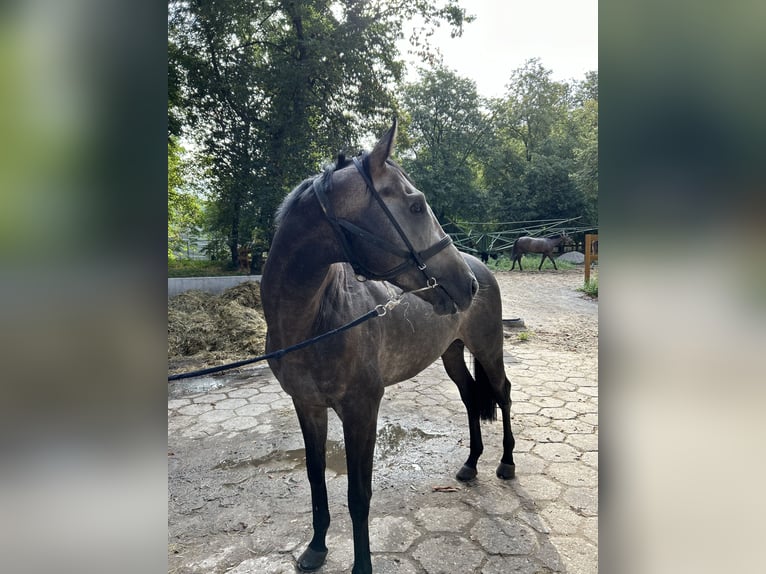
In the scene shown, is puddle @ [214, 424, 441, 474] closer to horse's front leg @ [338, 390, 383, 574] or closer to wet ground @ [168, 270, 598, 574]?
wet ground @ [168, 270, 598, 574]

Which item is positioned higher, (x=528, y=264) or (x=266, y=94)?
(x=266, y=94)

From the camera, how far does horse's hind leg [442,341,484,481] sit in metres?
3.06

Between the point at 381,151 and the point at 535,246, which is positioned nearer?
the point at 381,151

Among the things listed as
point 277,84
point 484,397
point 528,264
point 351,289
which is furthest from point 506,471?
point 528,264

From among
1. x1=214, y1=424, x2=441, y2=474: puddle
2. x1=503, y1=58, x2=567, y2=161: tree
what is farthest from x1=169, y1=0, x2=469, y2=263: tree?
x1=503, y1=58, x2=567, y2=161: tree

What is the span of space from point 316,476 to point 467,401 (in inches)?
58.3

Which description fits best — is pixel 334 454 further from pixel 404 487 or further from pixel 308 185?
pixel 308 185

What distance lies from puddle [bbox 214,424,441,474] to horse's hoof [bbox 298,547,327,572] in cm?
93

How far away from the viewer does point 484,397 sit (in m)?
3.28

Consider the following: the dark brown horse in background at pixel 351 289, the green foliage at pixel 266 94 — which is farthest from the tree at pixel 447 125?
the dark brown horse in background at pixel 351 289
